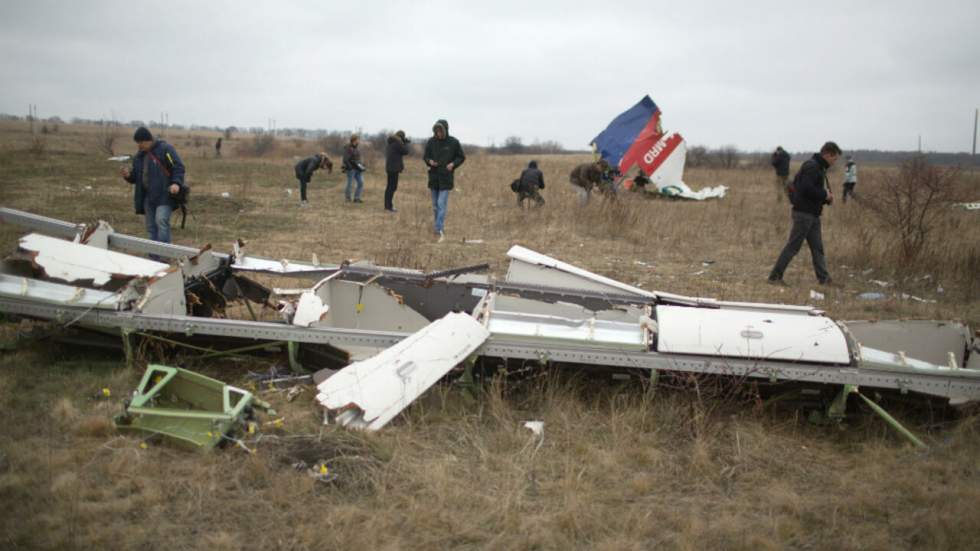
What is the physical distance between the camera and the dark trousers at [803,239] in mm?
7793

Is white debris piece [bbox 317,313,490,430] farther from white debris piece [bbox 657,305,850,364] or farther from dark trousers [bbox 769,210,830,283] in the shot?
dark trousers [bbox 769,210,830,283]

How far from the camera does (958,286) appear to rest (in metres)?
8.06

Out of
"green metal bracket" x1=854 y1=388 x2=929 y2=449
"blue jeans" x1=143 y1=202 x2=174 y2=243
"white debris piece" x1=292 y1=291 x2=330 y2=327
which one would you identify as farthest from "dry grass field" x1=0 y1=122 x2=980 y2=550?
"blue jeans" x1=143 y1=202 x2=174 y2=243

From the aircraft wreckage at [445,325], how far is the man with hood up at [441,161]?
4631 mm

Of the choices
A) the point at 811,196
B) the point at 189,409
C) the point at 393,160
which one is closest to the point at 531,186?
the point at 393,160

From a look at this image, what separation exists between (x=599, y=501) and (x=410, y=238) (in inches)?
285

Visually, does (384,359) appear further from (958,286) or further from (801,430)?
(958,286)

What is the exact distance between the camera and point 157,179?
22.5ft

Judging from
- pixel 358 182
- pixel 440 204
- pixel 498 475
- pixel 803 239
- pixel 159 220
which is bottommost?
pixel 498 475

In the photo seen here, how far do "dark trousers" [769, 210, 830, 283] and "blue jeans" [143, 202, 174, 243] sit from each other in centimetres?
679

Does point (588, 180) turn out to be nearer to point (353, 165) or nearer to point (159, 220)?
point (353, 165)

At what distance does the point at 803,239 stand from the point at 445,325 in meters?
5.54

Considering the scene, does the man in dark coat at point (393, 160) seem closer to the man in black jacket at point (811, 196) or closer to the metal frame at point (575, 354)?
the man in black jacket at point (811, 196)

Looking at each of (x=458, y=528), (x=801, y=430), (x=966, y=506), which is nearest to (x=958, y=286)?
(x=801, y=430)
